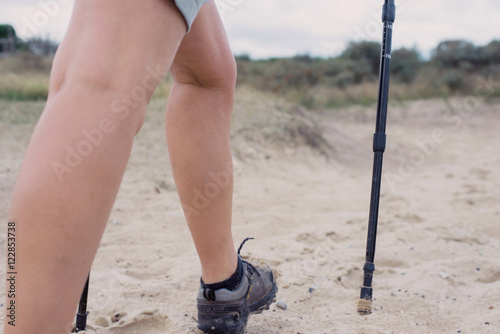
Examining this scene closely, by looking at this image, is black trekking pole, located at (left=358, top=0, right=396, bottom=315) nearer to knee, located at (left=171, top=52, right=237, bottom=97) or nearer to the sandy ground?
the sandy ground

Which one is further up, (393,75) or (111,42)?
(393,75)

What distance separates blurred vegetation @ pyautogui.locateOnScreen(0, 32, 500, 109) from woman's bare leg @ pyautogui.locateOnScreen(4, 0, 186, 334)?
794 cm

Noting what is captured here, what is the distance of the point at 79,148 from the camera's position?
65 cm

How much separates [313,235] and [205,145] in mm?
1262

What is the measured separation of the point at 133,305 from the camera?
1.40 m

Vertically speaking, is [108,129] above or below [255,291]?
above

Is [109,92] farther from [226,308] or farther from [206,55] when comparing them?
[226,308]

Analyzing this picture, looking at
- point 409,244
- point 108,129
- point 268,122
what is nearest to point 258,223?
point 409,244

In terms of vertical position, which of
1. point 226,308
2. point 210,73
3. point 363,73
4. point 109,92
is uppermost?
point 363,73

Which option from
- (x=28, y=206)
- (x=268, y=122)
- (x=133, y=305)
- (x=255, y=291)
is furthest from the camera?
(x=268, y=122)

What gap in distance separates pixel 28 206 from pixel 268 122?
4.22m

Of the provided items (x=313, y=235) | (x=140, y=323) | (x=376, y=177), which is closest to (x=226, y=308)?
(x=140, y=323)

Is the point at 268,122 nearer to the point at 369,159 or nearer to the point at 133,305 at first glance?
the point at 369,159

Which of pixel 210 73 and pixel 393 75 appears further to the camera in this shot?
pixel 393 75
